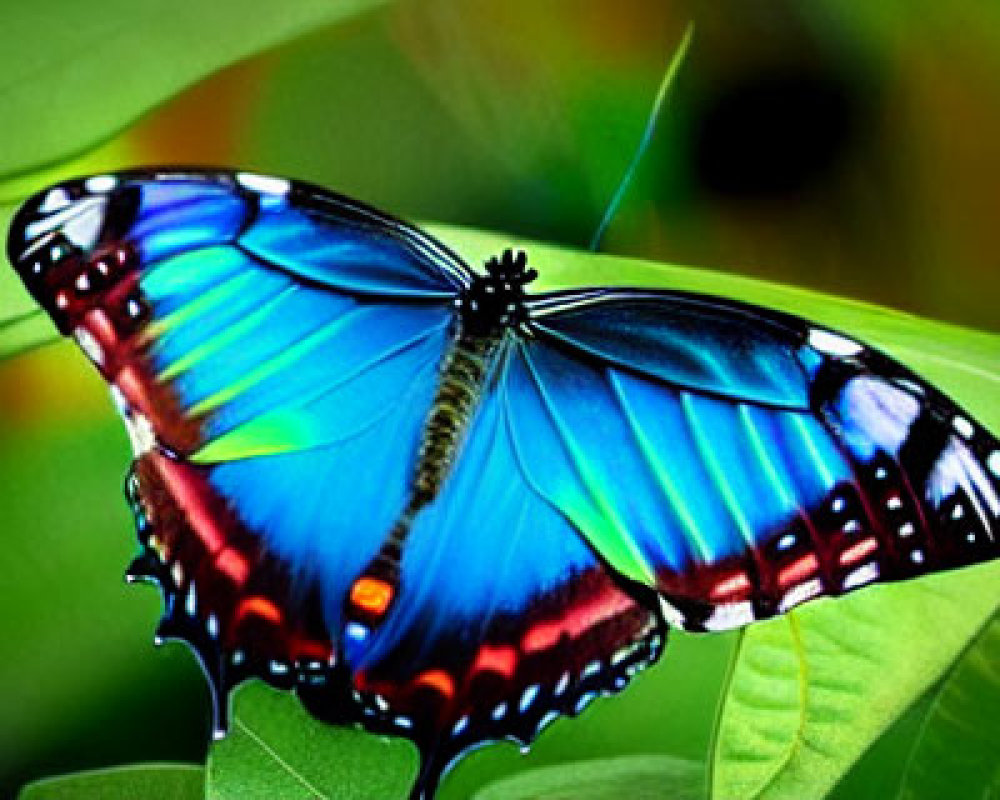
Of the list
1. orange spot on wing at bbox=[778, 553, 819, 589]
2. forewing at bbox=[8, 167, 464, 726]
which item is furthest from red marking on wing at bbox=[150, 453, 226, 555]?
orange spot on wing at bbox=[778, 553, 819, 589]

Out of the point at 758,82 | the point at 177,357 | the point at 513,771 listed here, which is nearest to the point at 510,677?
the point at 513,771

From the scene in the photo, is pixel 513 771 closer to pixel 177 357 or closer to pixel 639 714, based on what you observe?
pixel 639 714

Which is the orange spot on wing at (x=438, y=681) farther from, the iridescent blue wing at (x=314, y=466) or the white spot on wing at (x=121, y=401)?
the white spot on wing at (x=121, y=401)

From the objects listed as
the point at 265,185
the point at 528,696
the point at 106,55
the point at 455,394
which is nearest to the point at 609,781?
the point at 528,696

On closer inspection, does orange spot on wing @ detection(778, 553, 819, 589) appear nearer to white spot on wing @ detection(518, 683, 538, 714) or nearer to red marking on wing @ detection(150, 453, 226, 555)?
white spot on wing @ detection(518, 683, 538, 714)

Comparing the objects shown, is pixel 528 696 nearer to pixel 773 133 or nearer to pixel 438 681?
pixel 438 681

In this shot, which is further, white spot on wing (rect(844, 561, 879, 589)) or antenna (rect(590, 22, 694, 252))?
antenna (rect(590, 22, 694, 252))

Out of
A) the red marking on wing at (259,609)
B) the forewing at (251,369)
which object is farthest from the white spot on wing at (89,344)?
the red marking on wing at (259,609)
